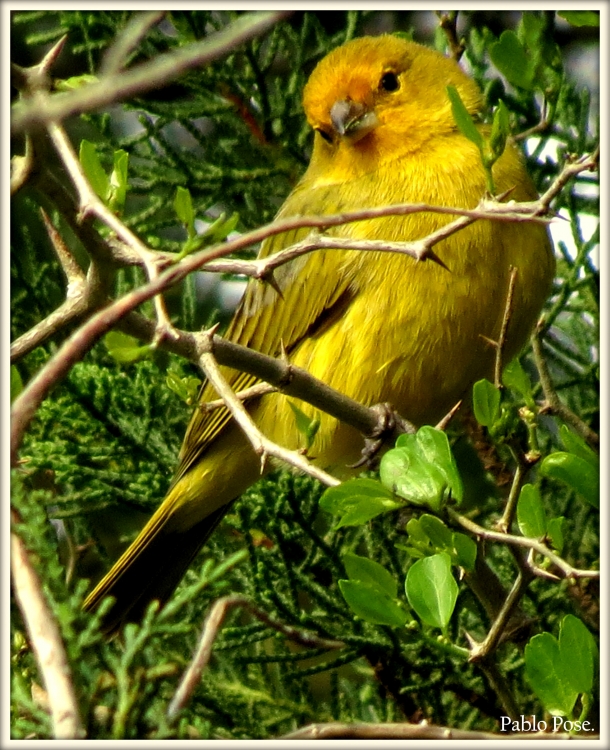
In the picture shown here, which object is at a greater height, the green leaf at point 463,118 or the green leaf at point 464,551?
the green leaf at point 463,118

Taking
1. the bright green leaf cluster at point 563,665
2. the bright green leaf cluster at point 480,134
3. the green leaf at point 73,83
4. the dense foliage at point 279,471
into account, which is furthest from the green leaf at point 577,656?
the green leaf at point 73,83

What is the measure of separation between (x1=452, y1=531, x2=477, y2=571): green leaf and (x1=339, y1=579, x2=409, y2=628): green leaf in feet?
0.53

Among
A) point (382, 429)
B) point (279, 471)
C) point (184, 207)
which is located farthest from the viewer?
point (279, 471)

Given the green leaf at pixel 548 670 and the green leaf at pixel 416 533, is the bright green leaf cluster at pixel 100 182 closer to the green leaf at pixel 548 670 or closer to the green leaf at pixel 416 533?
the green leaf at pixel 416 533

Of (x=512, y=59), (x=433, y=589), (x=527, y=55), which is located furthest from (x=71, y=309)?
(x=527, y=55)

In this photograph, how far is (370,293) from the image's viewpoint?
3.60 m

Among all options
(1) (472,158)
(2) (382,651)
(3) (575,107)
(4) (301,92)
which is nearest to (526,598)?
(2) (382,651)

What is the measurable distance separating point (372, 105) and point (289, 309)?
77 centimetres

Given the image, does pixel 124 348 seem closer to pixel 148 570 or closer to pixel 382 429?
pixel 382 429

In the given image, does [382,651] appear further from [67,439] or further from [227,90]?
[227,90]

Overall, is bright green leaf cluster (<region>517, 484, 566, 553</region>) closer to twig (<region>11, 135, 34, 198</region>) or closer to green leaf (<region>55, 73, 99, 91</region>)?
twig (<region>11, 135, 34, 198</region>)

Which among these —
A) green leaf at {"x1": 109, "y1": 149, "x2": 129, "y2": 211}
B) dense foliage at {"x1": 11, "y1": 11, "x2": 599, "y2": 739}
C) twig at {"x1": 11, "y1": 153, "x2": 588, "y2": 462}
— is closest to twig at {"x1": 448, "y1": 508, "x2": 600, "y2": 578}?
dense foliage at {"x1": 11, "y1": 11, "x2": 599, "y2": 739}

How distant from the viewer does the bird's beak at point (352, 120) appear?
12.7ft

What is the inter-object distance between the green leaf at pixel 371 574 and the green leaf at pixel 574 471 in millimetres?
398
